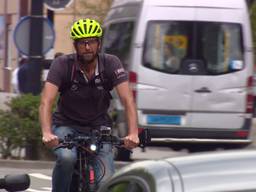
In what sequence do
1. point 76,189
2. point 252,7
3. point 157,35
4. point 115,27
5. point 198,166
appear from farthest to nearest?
point 252,7
point 115,27
point 157,35
point 76,189
point 198,166

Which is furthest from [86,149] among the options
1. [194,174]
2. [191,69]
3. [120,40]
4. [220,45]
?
[120,40]

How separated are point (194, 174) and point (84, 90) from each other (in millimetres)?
3097

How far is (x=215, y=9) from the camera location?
15289 millimetres

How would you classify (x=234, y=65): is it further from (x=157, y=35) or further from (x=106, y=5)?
(x=106, y=5)

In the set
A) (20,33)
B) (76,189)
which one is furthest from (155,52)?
(76,189)

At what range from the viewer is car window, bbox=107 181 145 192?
404 centimetres

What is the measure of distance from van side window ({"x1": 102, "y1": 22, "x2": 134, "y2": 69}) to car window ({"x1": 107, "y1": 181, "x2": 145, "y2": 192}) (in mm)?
11150

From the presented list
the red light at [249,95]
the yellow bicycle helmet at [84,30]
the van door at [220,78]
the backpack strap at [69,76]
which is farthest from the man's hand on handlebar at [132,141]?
the red light at [249,95]

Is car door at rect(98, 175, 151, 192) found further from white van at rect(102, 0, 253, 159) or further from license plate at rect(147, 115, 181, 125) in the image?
license plate at rect(147, 115, 181, 125)

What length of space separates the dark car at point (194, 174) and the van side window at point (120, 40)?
36.9ft

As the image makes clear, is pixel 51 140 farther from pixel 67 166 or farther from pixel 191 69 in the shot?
pixel 191 69

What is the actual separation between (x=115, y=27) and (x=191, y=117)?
2.14m

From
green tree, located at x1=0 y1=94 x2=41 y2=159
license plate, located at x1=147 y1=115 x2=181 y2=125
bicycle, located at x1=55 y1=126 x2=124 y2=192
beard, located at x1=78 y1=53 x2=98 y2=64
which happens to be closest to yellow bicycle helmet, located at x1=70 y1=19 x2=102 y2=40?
beard, located at x1=78 y1=53 x2=98 y2=64

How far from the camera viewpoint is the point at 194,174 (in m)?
3.83
